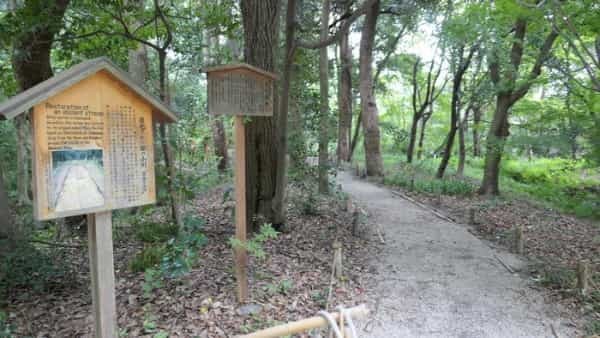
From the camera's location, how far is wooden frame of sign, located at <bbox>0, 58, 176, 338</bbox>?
7.66 feet

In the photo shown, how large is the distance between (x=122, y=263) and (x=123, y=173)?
119 inches

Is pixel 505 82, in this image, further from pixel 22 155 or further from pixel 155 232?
pixel 22 155

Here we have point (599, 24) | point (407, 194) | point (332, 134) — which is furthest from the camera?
point (407, 194)

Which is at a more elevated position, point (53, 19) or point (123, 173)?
point (53, 19)

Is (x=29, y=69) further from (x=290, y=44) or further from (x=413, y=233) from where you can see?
(x=413, y=233)

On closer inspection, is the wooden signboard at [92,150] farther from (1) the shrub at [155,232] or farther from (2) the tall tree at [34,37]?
(1) the shrub at [155,232]

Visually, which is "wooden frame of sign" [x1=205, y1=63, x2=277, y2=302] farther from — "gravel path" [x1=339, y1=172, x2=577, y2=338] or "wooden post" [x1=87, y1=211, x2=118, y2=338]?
"gravel path" [x1=339, y1=172, x2=577, y2=338]

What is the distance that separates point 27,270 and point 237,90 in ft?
10.6

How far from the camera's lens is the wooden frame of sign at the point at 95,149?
7.66 feet

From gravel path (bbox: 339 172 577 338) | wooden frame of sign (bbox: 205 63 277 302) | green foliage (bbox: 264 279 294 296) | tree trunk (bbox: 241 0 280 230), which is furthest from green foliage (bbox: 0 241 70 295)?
gravel path (bbox: 339 172 577 338)

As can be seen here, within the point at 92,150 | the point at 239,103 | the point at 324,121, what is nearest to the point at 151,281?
the point at 92,150

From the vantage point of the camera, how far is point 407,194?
12453mm

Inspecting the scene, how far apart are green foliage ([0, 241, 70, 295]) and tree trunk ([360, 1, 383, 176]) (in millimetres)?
12852

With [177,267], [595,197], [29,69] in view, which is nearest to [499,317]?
[177,267]
